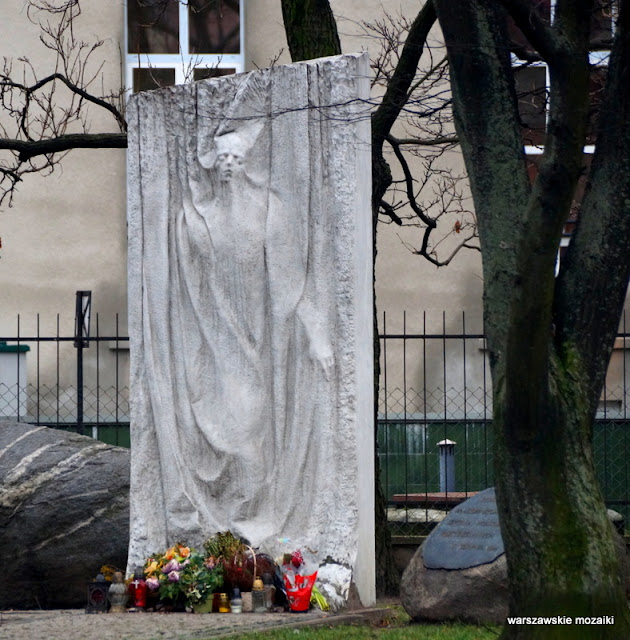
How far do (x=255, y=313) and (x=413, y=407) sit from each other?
5.15 meters

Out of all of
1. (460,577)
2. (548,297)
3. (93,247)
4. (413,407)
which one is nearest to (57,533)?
(460,577)

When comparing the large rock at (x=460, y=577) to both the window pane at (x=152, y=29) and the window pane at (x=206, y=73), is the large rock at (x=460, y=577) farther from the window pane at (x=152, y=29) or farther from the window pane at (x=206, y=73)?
the window pane at (x=152, y=29)

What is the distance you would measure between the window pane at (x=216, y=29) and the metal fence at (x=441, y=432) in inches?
128

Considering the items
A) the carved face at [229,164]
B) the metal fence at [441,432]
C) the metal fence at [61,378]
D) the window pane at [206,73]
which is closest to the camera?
the carved face at [229,164]

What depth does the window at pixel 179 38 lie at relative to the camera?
12805mm

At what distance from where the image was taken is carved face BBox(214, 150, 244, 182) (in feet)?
24.1

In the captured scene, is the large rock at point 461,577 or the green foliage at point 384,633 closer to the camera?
the green foliage at point 384,633

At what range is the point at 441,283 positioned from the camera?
41.4ft

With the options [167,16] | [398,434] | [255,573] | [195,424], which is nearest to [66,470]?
[195,424]

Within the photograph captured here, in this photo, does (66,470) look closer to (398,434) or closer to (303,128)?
(303,128)

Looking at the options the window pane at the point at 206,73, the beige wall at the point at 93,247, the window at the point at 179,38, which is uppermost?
the window at the point at 179,38

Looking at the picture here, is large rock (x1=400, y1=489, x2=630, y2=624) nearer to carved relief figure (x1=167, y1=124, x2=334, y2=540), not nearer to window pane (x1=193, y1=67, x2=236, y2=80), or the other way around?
carved relief figure (x1=167, y1=124, x2=334, y2=540)

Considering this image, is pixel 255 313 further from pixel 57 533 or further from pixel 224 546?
pixel 57 533

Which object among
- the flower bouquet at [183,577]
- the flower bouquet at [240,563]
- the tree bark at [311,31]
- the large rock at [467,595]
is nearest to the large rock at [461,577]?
the large rock at [467,595]
